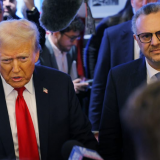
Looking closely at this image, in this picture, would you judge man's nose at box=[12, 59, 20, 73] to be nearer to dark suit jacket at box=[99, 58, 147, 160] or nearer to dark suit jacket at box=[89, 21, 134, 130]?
dark suit jacket at box=[99, 58, 147, 160]

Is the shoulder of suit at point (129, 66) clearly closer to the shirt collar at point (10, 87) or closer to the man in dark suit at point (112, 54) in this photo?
the man in dark suit at point (112, 54)

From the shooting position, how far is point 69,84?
2.18 metres

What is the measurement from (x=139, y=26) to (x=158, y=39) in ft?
0.52

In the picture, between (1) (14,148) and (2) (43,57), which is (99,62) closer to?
(2) (43,57)

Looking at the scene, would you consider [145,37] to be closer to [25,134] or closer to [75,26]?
[25,134]

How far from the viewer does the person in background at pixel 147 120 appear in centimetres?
82

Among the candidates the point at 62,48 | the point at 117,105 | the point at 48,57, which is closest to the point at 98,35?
the point at 62,48

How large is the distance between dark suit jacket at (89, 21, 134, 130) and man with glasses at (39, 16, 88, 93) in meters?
0.54

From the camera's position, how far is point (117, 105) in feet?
6.98

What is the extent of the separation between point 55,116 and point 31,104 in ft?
0.55

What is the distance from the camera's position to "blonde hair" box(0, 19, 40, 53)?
6.25ft

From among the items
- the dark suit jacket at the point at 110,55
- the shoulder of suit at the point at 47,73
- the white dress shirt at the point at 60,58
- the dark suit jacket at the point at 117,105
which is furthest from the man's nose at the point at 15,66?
the white dress shirt at the point at 60,58

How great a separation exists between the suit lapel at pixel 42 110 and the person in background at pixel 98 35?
1039 millimetres

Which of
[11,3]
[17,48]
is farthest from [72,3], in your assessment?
[11,3]
